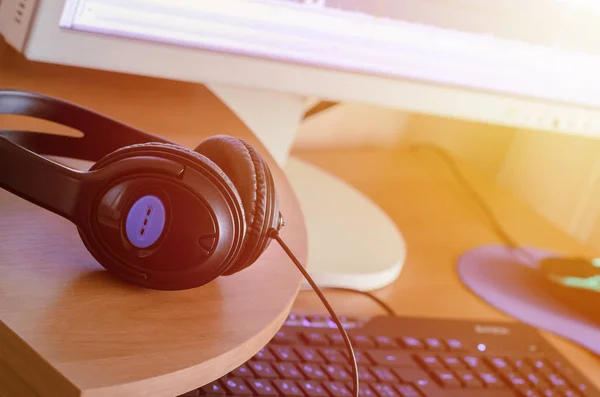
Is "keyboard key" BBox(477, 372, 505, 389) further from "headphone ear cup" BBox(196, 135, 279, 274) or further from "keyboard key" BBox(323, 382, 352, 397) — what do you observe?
"headphone ear cup" BBox(196, 135, 279, 274)

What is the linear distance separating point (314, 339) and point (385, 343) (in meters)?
0.06

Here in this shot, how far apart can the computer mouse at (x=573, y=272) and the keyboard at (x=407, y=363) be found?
126mm

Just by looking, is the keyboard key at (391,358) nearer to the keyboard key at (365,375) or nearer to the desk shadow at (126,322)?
the keyboard key at (365,375)

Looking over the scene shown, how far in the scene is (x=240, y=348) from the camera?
355mm

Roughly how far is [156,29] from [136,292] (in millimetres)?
207

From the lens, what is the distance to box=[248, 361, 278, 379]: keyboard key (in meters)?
0.45

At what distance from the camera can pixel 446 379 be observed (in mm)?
512

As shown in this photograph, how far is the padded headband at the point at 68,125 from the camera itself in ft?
1.43

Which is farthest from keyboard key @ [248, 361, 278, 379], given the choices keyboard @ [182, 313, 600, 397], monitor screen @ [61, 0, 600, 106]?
monitor screen @ [61, 0, 600, 106]

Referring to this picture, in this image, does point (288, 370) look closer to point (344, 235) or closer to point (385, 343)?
point (385, 343)

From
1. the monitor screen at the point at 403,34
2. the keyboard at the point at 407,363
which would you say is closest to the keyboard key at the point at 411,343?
the keyboard at the point at 407,363

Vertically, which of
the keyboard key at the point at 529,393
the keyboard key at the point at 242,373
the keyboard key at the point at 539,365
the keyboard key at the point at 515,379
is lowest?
the keyboard key at the point at 242,373

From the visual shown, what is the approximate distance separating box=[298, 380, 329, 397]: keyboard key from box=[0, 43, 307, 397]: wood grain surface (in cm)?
7

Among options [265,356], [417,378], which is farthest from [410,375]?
[265,356]
